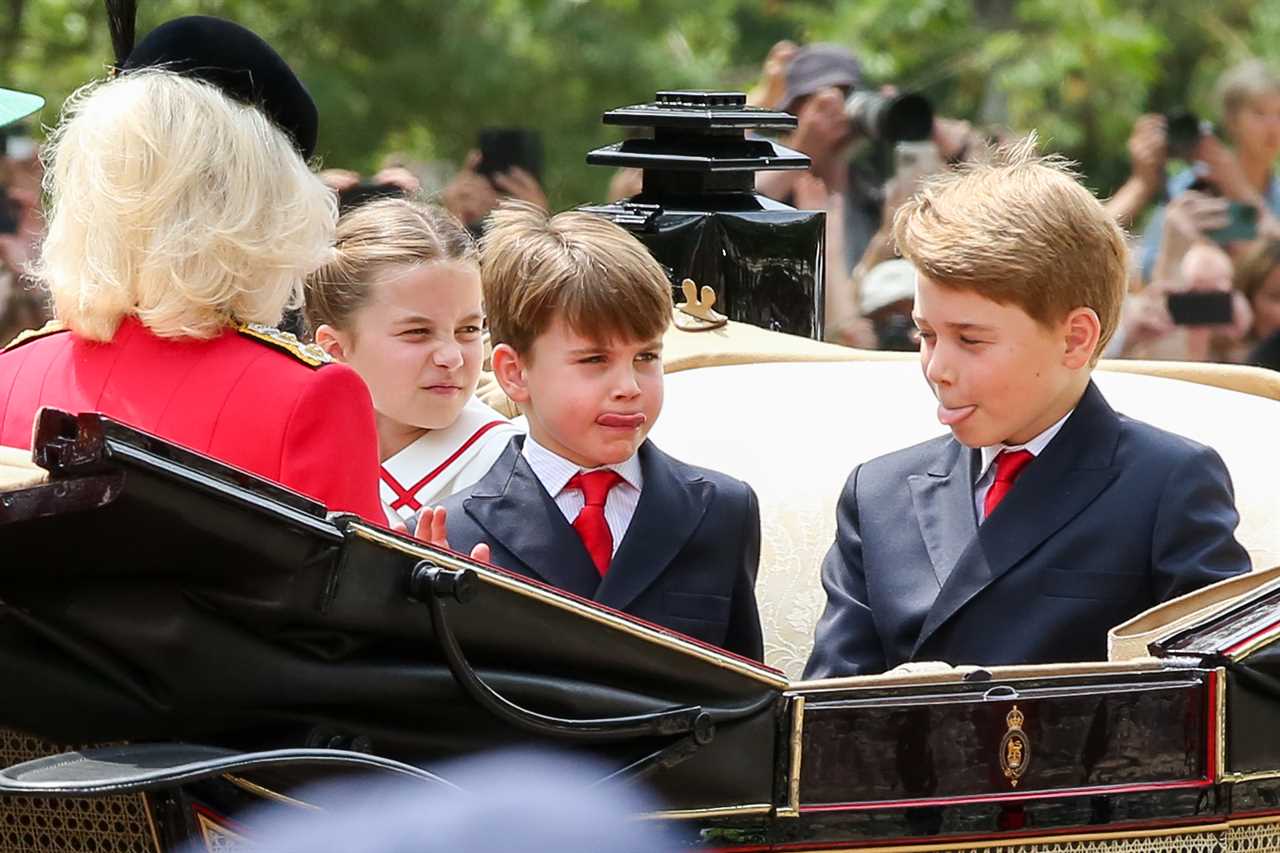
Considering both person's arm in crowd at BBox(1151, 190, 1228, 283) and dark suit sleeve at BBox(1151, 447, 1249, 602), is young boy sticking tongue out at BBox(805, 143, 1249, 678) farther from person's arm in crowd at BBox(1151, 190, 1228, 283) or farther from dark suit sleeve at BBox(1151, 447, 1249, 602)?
person's arm in crowd at BBox(1151, 190, 1228, 283)

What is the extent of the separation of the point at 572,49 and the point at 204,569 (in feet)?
32.0

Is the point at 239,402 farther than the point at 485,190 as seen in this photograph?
No

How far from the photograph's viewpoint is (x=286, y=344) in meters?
2.06

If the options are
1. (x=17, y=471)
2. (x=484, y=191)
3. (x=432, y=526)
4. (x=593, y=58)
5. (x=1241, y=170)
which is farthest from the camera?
(x=593, y=58)

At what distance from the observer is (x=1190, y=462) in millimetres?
2496

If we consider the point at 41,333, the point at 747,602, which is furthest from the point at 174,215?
the point at 747,602

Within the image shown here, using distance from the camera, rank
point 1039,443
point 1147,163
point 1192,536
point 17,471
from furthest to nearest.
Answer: point 1147,163, point 1039,443, point 1192,536, point 17,471

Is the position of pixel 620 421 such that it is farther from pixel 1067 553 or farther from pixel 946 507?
pixel 1067 553

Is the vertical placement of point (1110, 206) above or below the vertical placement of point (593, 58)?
below

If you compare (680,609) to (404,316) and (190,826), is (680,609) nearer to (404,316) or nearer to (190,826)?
(404,316)

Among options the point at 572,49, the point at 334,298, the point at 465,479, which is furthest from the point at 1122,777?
the point at 572,49

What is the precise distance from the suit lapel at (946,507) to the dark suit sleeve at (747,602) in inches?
8.5

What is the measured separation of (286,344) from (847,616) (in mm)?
923

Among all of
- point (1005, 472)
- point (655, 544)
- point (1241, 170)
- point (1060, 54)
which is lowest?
point (655, 544)
